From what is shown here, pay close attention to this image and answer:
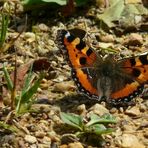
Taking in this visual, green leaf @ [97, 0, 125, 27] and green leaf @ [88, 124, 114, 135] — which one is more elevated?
green leaf @ [97, 0, 125, 27]

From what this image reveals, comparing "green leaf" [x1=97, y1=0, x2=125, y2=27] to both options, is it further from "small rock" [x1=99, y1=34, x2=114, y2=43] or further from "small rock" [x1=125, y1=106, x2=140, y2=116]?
"small rock" [x1=125, y1=106, x2=140, y2=116]

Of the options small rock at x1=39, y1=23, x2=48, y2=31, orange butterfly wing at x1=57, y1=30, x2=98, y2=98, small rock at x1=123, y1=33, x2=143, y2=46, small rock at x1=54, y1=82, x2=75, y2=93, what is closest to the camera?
orange butterfly wing at x1=57, y1=30, x2=98, y2=98

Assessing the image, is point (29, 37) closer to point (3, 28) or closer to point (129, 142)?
point (3, 28)

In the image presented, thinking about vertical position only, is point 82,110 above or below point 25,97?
below

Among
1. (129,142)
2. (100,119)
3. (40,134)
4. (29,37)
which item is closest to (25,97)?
(40,134)

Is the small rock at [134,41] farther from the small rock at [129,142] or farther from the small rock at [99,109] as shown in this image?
the small rock at [129,142]

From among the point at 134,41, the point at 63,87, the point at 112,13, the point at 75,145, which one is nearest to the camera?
the point at 75,145

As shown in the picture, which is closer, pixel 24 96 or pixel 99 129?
pixel 99 129

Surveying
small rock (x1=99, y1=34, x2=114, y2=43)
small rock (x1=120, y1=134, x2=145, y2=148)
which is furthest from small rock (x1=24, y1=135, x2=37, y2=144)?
small rock (x1=99, y1=34, x2=114, y2=43)
